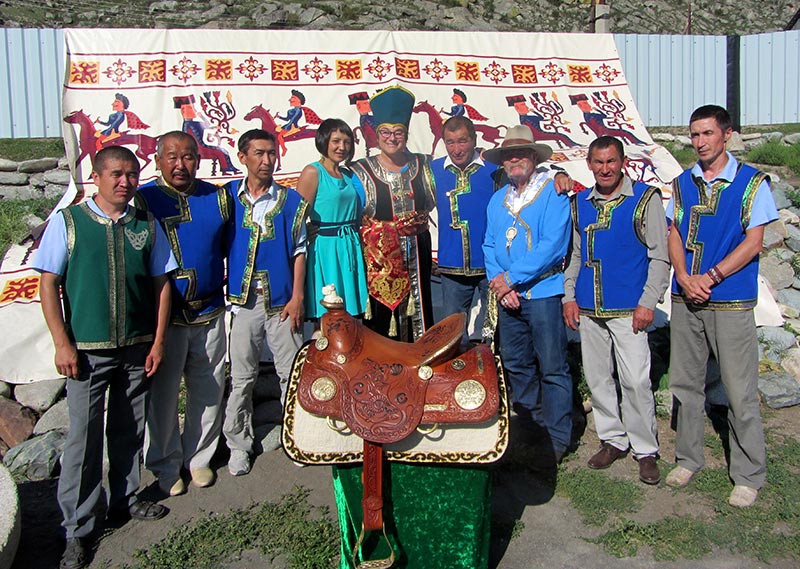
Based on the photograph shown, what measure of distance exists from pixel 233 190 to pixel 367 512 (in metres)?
2.01

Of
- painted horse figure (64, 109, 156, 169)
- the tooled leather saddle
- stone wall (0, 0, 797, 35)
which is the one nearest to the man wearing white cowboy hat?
the tooled leather saddle

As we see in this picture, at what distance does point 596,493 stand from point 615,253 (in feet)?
A: 4.12

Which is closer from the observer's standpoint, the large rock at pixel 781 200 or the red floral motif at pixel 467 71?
the red floral motif at pixel 467 71

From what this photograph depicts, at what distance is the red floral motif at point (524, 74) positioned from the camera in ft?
22.8

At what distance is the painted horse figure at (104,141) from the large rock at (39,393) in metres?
1.98

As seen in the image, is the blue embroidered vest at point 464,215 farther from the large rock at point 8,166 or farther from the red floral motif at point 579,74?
the large rock at point 8,166

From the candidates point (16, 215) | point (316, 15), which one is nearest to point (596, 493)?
point (16, 215)

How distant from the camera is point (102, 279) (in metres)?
3.11

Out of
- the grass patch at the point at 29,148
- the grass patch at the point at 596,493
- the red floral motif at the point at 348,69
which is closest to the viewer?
the grass patch at the point at 596,493

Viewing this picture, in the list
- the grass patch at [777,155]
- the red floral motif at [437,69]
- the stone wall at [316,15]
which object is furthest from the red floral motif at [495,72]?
the stone wall at [316,15]

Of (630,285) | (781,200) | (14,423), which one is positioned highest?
(781,200)

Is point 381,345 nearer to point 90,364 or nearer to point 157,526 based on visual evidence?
point 90,364

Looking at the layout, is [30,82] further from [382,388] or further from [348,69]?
[382,388]

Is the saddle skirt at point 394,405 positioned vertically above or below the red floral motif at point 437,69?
below
